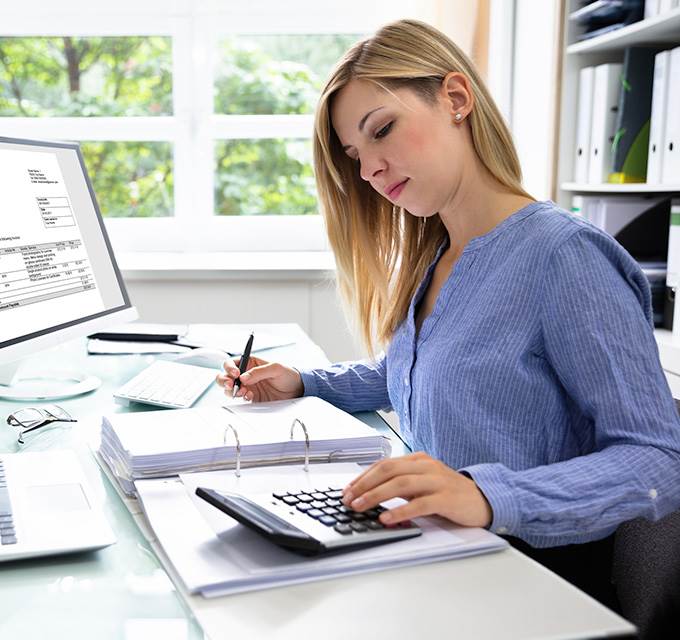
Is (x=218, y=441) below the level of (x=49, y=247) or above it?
below

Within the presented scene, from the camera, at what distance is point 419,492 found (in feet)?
2.42

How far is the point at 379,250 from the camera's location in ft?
4.48

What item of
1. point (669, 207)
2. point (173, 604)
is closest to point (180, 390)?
point (173, 604)

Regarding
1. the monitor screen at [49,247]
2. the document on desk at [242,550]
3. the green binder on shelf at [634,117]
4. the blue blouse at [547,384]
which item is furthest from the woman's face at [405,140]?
the green binder on shelf at [634,117]

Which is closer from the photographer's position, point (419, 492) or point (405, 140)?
point (419, 492)

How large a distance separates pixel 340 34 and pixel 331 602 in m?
2.71

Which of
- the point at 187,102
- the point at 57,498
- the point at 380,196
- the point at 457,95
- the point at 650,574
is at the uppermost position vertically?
the point at 187,102

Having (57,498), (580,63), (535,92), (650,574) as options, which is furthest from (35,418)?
(535,92)

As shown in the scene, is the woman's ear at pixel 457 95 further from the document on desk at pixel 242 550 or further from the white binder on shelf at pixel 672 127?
the white binder on shelf at pixel 672 127

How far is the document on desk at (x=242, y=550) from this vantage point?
64cm

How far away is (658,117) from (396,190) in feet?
3.69

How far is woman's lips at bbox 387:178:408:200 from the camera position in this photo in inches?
44.5

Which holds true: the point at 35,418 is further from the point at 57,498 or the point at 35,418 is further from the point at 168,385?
the point at 57,498

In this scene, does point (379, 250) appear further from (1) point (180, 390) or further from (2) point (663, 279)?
(2) point (663, 279)
